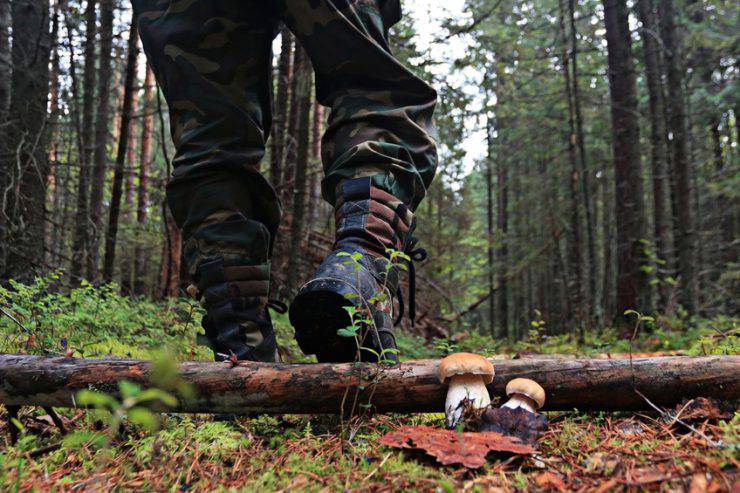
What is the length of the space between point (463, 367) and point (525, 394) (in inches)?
8.1

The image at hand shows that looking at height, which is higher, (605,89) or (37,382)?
(605,89)

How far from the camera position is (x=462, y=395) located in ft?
4.99

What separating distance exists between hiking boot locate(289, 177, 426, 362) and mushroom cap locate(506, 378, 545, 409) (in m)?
0.40

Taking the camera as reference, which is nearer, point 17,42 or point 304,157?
point 17,42

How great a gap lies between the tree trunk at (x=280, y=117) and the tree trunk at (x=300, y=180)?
0.22 m

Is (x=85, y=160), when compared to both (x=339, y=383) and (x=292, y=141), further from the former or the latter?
(x=339, y=383)

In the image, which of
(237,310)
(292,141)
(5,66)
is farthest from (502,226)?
(237,310)

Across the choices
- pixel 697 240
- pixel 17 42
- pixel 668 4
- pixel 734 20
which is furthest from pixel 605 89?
pixel 17 42

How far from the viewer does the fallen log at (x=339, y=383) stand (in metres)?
1.50

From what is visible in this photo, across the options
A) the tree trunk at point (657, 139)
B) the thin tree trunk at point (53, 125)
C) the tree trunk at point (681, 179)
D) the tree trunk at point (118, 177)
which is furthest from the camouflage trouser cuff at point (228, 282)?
the tree trunk at point (657, 139)

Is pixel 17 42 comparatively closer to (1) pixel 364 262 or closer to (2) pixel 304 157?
(2) pixel 304 157

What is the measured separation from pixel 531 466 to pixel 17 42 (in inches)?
233

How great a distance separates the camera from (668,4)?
10125mm

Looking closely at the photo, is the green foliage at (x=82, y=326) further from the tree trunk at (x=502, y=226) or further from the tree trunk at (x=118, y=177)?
the tree trunk at (x=502, y=226)
